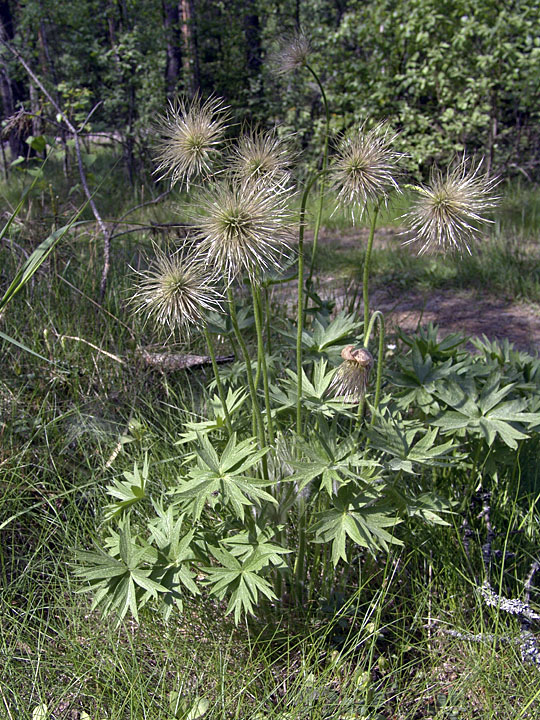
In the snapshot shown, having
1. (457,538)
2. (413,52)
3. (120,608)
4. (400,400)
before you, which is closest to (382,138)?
(400,400)

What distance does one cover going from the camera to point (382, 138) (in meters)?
1.65

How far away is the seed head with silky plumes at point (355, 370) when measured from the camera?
151 centimetres

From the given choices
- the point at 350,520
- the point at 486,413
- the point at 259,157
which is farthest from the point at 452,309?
the point at 350,520

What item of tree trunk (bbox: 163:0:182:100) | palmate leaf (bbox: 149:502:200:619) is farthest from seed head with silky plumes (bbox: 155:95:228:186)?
tree trunk (bbox: 163:0:182:100)

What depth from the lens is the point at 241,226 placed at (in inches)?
52.5

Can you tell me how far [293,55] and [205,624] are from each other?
78.7 inches

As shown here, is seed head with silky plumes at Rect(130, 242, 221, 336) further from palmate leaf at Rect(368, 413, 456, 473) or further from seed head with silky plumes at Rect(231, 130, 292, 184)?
palmate leaf at Rect(368, 413, 456, 473)

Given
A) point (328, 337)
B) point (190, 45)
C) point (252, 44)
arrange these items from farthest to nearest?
point (252, 44), point (190, 45), point (328, 337)

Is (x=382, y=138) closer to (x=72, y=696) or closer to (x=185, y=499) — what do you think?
(x=185, y=499)

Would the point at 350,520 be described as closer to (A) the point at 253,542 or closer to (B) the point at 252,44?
(A) the point at 253,542

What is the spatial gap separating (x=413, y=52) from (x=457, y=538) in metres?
6.99

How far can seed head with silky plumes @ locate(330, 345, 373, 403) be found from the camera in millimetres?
1510

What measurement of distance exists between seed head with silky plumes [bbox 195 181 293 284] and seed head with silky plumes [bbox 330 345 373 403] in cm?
33

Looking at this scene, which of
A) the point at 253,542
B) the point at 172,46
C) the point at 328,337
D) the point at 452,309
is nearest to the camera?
the point at 253,542
